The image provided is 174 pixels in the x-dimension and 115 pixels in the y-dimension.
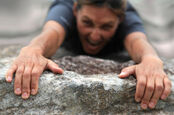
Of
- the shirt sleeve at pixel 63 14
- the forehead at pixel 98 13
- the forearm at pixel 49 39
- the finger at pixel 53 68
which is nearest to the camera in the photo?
the finger at pixel 53 68

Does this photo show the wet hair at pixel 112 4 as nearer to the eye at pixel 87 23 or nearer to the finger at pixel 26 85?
the eye at pixel 87 23

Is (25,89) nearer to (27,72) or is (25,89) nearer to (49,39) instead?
(27,72)

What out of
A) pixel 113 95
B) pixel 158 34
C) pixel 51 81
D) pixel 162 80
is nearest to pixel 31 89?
pixel 51 81

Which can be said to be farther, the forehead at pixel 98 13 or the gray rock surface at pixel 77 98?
the forehead at pixel 98 13

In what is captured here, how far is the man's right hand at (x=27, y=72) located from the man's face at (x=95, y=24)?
831 millimetres

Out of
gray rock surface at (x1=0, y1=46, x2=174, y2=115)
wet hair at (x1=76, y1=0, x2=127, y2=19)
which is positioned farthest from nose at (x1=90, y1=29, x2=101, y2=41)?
gray rock surface at (x1=0, y1=46, x2=174, y2=115)

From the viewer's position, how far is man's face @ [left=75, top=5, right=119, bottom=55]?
175cm

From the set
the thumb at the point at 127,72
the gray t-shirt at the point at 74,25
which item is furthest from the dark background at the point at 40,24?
the thumb at the point at 127,72

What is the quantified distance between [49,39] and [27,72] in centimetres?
56

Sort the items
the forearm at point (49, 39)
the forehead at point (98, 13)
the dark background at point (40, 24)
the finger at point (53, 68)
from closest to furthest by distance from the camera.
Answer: the finger at point (53, 68)
the forearm at point (49, 39)
the forehead at point (98, 13)
the dark background at point (40, 24)

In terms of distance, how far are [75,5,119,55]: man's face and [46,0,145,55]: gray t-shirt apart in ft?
0.48

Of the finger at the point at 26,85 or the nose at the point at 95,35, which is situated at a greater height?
the finger at the point at 26,85

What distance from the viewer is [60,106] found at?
978mm

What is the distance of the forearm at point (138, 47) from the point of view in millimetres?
1357
